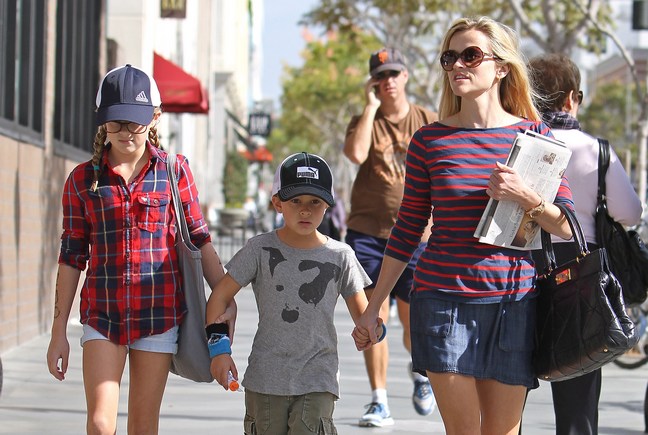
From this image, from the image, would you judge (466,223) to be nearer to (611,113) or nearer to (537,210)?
(537,210)

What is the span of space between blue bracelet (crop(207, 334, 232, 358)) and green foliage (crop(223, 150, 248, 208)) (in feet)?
138

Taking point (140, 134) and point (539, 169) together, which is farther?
point (140, 134)

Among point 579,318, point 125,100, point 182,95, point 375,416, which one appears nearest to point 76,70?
point 182,95

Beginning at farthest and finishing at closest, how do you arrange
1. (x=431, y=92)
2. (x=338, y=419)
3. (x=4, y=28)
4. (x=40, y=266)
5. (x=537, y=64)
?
1. (x=431, y=92)
2. (x=40, y=266)
3. (x=4, y=28)
4. (x=338, y=419)
5. (x=537, y=64)

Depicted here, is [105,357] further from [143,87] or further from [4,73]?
[4,73]

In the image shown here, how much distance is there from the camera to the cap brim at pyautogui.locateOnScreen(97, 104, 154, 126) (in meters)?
4.89

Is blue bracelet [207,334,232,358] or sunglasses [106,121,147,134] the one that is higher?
sunglasses [106,121,147,134]

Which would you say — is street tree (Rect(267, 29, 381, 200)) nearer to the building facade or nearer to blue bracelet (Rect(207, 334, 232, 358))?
the building facade

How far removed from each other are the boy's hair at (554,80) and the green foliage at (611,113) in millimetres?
64882

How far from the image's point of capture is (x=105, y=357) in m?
4.89

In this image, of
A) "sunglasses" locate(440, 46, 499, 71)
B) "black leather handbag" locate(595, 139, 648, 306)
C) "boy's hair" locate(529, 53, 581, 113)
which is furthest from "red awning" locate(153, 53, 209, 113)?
"sunglasses" locate(440, 46, 499, 71)

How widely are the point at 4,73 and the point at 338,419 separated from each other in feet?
15.2

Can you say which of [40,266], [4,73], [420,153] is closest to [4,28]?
[4,73]

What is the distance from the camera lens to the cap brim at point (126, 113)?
4887 millimetres
